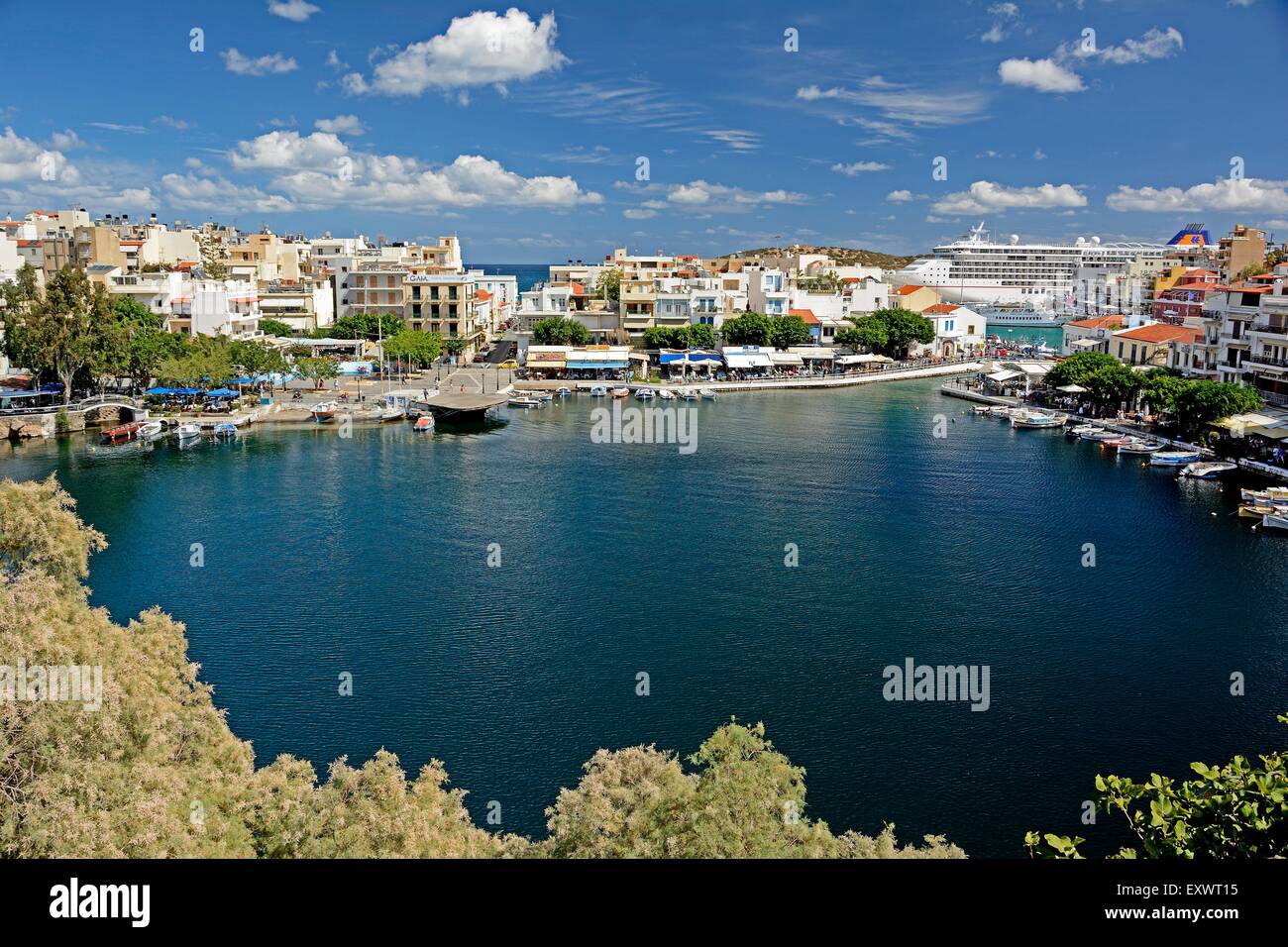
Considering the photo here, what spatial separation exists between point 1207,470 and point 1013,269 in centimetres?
5518

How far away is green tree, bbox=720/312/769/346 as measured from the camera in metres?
40.8

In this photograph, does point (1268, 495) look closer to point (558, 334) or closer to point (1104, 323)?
point (1104, 323)

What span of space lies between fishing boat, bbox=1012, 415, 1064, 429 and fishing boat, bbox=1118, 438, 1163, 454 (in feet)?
13.4

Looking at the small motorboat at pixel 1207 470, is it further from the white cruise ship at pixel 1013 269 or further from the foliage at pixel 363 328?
the white cruise ship at pixel 1013 269

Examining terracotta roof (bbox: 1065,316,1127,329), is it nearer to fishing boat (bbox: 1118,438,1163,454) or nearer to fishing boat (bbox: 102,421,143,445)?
fishing boat (bbox: 1118,438,1163,454)

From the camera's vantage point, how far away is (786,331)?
40938 millimetres

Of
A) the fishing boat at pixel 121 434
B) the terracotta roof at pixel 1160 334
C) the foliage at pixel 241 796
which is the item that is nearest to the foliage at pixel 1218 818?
the foliage at pixel 241 796

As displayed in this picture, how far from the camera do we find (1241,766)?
187 inches

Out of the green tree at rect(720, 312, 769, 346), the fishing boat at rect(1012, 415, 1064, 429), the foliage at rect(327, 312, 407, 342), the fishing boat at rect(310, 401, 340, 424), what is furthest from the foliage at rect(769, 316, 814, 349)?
the fishing boat at rect(310, 401, 340, 424)

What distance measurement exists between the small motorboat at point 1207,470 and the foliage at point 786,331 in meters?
20.5

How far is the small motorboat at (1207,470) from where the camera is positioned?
21.9 meters
